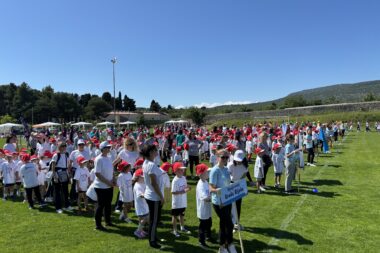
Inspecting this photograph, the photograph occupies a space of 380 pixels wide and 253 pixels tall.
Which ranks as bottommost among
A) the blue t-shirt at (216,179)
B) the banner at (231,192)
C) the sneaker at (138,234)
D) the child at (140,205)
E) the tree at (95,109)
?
the sneaker at (138,234)

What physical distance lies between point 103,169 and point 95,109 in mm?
116191

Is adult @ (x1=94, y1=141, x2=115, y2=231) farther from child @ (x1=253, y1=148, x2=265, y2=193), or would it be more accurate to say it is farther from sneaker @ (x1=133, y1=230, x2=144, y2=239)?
child @ (x1=253, y1=148, x2=265, y2=193)

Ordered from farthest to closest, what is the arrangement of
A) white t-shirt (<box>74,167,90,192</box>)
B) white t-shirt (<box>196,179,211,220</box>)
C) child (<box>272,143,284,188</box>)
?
child (<box>272,143,284,188</box>) → white t-shirt (<box>74,167,90,192</box>) → white t-shirt (<box>196,179,211,220</box>)

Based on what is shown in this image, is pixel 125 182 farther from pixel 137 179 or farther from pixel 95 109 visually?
pixel 95 109

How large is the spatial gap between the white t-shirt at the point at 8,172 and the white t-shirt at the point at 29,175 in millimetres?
1849

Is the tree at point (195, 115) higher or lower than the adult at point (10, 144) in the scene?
higher

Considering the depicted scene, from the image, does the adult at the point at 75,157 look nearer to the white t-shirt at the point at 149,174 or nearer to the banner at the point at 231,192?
the white t-shirt at the point at 149,174

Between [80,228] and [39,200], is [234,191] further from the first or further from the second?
[39,200]

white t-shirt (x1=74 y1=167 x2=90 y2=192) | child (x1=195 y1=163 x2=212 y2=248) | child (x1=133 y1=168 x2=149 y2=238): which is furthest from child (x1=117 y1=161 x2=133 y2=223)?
child (x1=195 y1=163 x2=212 y2=248)

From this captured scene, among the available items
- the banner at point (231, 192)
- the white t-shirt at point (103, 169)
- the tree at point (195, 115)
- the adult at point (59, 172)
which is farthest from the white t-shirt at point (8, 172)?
the tree at point (195, 115)

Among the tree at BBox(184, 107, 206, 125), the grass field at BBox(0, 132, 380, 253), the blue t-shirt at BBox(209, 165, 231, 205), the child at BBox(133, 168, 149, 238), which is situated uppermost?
A: the tree at BBox(184, 107, 206, 125)

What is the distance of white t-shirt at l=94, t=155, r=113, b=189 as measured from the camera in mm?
7621

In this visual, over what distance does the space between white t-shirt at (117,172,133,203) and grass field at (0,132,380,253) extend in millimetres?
707

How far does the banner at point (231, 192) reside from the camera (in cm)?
593
